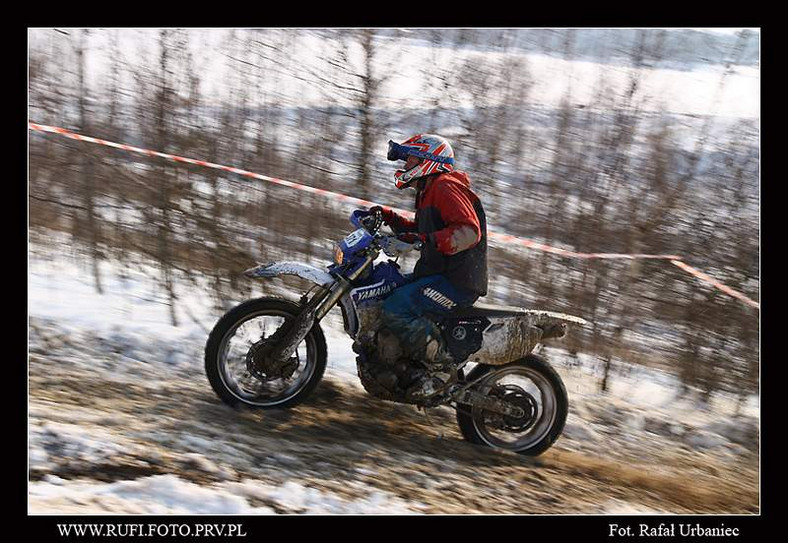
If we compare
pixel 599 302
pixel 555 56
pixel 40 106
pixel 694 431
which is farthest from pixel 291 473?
pixel 555 56

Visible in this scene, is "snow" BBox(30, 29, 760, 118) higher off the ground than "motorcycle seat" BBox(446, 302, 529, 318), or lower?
higher

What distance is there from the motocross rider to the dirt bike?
0.07 metres

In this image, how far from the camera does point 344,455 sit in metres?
5.52

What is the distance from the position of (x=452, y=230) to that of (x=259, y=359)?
1.52 meters

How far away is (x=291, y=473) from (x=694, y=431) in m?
3.75

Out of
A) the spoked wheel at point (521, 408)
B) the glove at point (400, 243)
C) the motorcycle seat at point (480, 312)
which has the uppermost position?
the glove at point (400, 243)

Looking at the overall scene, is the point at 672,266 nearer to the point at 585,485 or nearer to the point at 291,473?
the point at 585,485

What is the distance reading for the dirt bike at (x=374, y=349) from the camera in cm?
564

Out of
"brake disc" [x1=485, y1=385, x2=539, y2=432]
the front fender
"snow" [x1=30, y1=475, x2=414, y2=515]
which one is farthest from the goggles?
"snow" [x1=30, y1=475, x2=414, y2=515]

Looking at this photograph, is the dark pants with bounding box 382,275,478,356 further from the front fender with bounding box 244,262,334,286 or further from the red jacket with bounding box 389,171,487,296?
the front fender with bounding box 244,262,334,286

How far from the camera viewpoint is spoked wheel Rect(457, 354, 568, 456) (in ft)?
19.2

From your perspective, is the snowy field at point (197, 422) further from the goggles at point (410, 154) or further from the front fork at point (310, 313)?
the goggles at point (410, 154)

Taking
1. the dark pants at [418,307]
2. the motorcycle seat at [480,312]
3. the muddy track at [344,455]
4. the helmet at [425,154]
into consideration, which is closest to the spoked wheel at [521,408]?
the muddy track at [344,455]

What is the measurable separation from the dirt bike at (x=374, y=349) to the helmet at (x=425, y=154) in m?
0.41
